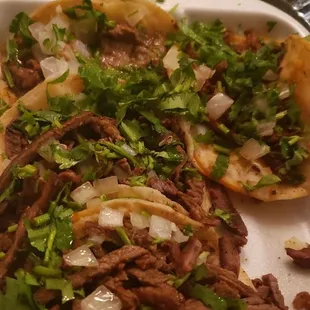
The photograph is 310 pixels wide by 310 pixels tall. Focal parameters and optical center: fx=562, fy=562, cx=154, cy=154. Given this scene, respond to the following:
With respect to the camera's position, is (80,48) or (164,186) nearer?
(164,186)

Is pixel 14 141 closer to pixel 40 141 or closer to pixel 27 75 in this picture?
pixel 40 141

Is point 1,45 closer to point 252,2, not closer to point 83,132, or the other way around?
point 83,132

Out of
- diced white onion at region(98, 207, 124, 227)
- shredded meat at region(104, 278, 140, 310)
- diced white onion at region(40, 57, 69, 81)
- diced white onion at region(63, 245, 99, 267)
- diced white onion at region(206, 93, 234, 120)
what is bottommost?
shredded meat at region(104, 278, 140, 310)

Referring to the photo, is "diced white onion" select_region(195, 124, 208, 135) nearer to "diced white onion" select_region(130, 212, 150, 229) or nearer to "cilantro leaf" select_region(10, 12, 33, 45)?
"diced white onion" select_region(130, 212, 150, 229)

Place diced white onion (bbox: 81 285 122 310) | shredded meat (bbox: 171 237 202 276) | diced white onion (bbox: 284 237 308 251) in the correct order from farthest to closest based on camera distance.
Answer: diced white onion (bbox: 284 237 308 251)
shredded meat (bbox: 171 237 202 276)
diced white onion (bbox: 81 285 122 310)

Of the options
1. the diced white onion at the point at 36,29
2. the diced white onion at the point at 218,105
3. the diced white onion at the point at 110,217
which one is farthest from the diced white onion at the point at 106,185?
the diced white onion at the point at 36,29

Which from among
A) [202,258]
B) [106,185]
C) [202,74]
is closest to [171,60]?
[202,74]

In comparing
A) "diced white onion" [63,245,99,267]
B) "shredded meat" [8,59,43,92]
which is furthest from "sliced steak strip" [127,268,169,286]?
"shredded meat" [8,59,43,92]
